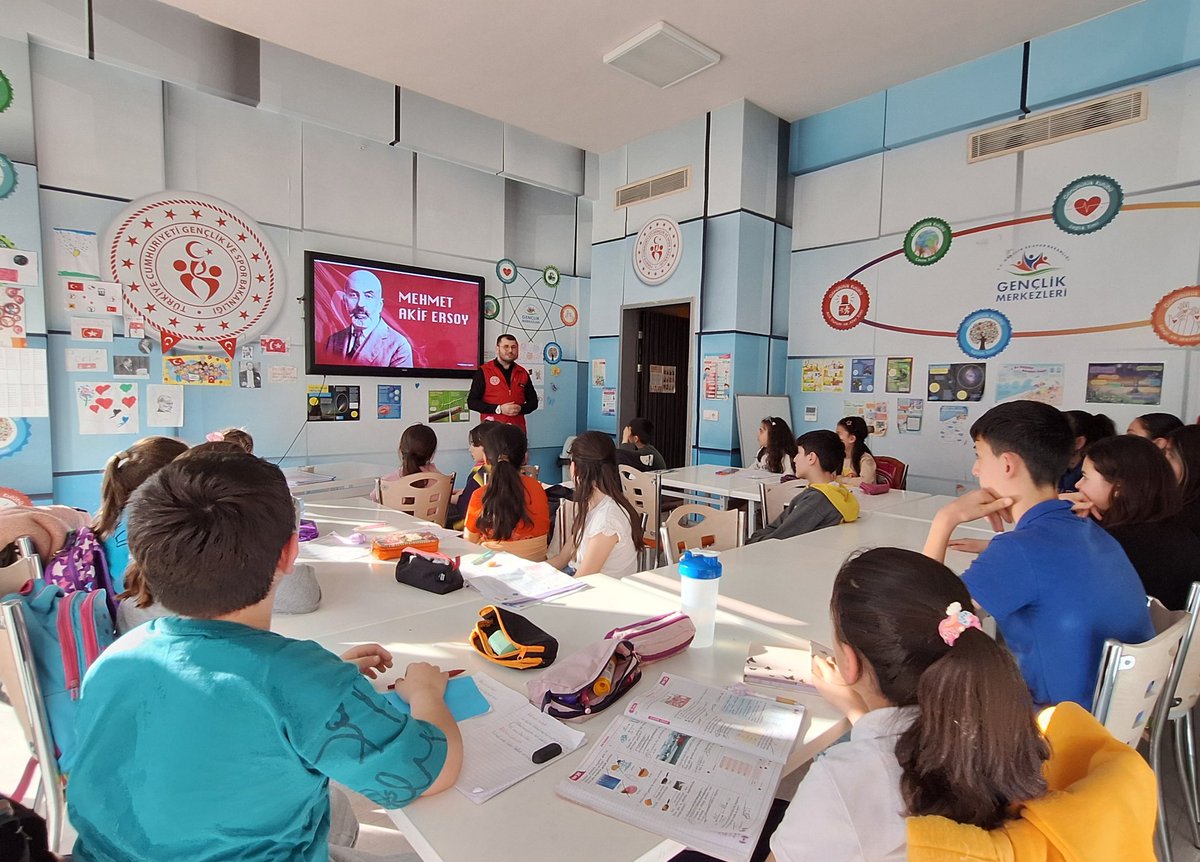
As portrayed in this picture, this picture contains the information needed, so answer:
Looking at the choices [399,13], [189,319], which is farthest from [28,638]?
[399,13]

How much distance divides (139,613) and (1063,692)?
2137 mm

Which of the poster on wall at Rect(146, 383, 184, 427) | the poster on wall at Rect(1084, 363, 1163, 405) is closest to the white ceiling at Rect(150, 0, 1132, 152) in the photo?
the poster on wall at Rect(1084, 363, 1163, 405)

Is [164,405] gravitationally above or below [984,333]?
below

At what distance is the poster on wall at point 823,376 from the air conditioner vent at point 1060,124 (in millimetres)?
1822

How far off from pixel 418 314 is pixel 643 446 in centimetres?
230

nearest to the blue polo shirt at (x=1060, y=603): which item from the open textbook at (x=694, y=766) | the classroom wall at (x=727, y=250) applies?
the open textbook at (x=694, y=766)

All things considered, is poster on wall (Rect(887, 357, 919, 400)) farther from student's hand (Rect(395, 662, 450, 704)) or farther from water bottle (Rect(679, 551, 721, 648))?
student's hand (Rect(395, 662, 450, 704))

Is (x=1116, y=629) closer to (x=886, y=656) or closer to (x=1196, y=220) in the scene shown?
(x=886, y=656)

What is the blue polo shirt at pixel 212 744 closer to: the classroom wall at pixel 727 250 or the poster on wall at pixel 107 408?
the poster on wall at pixel 107 408

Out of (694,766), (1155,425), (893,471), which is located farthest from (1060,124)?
(694,766)

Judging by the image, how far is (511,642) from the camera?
1.32 meters

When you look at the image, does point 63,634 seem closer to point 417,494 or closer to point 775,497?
point 417,494

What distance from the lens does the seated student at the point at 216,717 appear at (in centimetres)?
80

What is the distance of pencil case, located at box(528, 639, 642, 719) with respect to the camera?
1.15 metres
